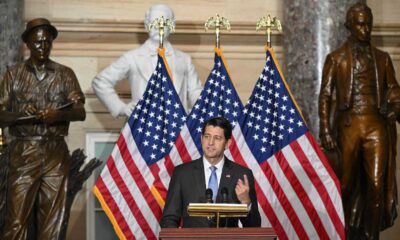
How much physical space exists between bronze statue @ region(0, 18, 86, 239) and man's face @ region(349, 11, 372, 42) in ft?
8.45

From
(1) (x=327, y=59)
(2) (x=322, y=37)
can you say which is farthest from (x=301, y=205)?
(2) (x=322, y=37)

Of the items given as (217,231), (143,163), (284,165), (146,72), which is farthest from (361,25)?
(217,231)

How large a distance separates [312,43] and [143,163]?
8.20 ft

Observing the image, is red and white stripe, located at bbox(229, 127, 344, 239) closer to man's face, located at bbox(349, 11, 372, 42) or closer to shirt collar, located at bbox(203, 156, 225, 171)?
man's face, located at bbox(349, 11, 372, 42)

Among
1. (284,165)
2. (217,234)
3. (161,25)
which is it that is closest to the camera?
(217,234)

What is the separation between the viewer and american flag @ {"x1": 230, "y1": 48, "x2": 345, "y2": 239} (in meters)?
10.7

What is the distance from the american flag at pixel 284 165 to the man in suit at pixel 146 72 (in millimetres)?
1134

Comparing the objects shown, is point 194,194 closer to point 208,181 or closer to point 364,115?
point 208,181

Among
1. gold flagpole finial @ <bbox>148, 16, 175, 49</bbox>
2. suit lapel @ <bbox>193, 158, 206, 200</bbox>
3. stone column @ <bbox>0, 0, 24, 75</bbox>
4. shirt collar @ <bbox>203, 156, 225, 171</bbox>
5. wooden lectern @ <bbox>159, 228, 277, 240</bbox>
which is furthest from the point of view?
stone column @ <bbox>0, 0, 24, 75</bbox>

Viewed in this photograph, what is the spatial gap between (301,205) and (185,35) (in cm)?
325

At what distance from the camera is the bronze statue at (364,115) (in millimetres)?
11180

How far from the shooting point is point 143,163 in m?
10.9

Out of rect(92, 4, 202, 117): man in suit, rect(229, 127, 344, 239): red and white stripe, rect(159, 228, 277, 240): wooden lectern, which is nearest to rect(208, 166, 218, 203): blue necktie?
rect(159, 228, 277, 240): wooden lectern

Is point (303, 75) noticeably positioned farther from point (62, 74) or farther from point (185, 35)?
point (62, 74)
